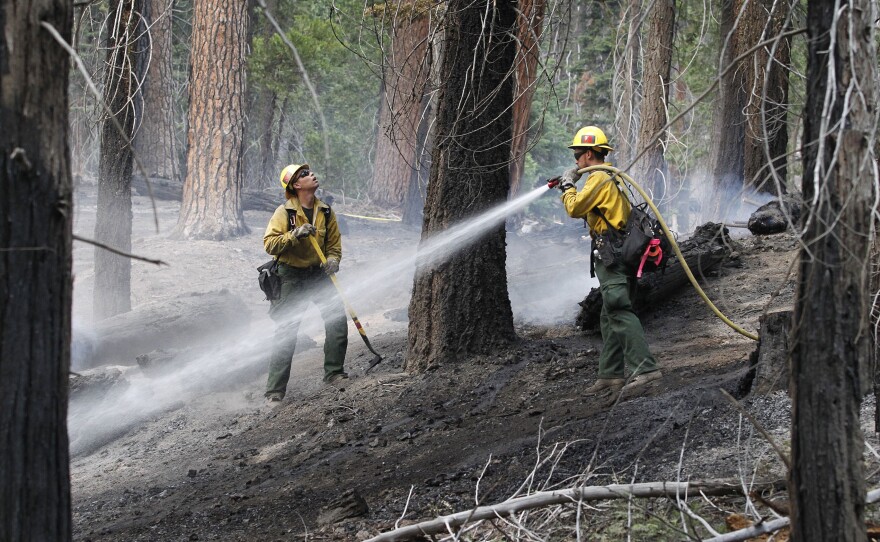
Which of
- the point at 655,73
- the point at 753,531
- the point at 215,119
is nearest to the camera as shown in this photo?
the point at 753,531

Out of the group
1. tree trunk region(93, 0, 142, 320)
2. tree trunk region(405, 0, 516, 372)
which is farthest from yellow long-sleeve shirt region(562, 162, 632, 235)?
tree trunk region(93, 0, 142, 320)

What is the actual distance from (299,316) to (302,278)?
352mm

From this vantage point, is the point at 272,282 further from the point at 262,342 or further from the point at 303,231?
the point at 262,342

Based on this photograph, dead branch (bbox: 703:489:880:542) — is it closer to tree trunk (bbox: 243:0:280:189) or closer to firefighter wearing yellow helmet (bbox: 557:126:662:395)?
firefighter wearing yellow helmet (bbox: 557:126:662:395)

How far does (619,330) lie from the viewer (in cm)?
689

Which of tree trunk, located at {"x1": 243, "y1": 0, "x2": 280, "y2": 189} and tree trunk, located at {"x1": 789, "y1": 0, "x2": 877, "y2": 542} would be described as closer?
tree trunk, located at {"x1": 789, "y1": 0, "x2": 877, "y2": 542}

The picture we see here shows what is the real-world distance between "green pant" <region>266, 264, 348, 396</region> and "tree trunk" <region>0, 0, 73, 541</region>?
5.66m

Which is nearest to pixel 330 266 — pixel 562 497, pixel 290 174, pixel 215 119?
pixel 290 174

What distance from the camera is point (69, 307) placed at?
285cm

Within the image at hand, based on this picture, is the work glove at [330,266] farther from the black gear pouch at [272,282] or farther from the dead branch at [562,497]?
the dead branch at [562,497]

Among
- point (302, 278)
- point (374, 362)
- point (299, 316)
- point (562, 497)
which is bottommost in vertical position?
point (374, 362)

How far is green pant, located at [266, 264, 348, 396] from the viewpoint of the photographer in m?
8.55

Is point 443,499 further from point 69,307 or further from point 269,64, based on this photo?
point 269,64

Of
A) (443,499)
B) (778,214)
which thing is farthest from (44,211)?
(778,214)
